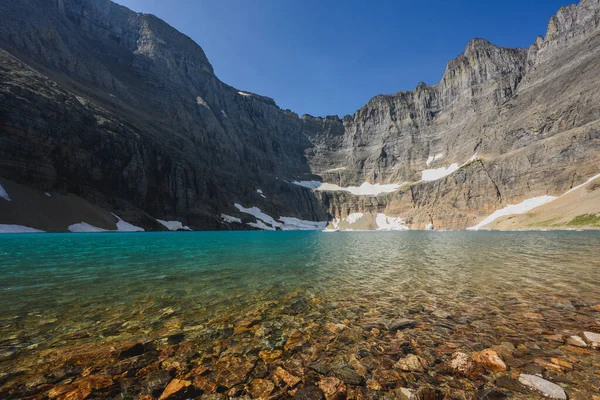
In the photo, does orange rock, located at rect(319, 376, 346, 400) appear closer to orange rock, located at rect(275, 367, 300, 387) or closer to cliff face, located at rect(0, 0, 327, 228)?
orange rock, located at rect(275, 367, 300, 387)

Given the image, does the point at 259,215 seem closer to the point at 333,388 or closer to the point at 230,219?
the point at 230,219

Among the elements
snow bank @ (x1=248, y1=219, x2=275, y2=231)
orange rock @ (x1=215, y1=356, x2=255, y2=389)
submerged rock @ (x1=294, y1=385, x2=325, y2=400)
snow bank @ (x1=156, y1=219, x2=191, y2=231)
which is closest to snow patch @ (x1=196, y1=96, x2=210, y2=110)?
snow bank @ (x1=248, y1=219, x2=275, y2=231)

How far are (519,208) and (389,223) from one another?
77.3m

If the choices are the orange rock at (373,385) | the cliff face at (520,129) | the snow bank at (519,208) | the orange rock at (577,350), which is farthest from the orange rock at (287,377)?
the cliff face at (520,129)

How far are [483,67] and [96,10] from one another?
289522 millimetres

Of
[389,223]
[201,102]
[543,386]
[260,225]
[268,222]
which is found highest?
[201,102]

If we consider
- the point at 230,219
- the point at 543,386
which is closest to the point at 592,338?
the point at 543,386

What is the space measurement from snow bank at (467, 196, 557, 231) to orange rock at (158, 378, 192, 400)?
480 ft

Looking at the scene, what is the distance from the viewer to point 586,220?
81375 millimetres

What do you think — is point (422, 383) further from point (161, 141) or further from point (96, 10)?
point (96, 10)

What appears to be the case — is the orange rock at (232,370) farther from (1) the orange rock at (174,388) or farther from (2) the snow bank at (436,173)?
(2) the snow bank at (436,173)

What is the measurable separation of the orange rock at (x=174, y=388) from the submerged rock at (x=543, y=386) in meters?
6.09

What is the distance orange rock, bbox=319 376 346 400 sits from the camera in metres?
4.57

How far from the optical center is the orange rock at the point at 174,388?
15.1 ft
